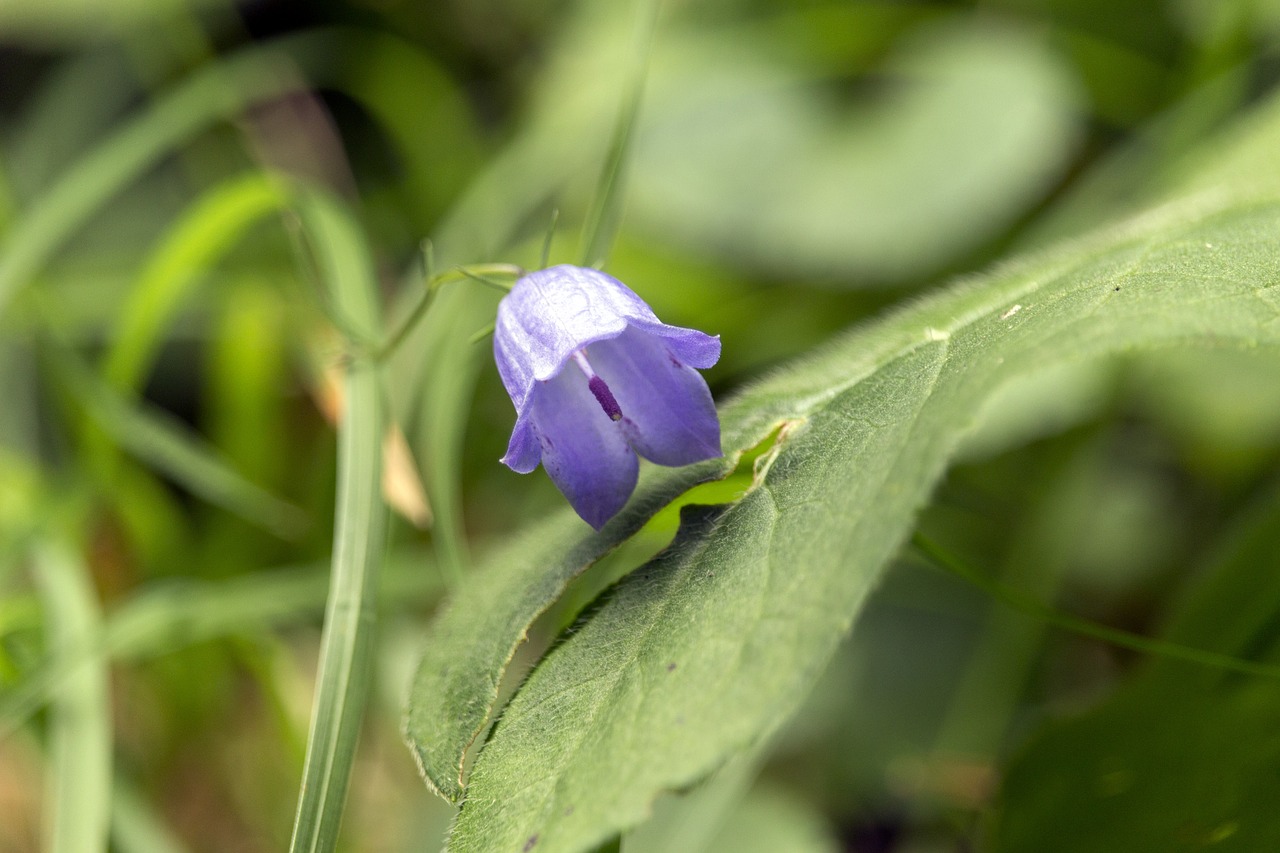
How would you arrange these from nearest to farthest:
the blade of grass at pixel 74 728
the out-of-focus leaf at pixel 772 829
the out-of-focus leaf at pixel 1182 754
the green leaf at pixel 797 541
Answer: the green leaf at pixel 797 541 → the out-of-focus leaf at pixel 1182 754 → the blade of grass at pixel 74 728 → the out-of-focus leaf at pixel 772 829

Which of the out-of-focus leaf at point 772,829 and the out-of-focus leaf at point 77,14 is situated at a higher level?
the out-of-focus leaf at point 77,14

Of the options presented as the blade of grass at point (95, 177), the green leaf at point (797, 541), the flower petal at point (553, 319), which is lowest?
the green leaf at point (797, 541)

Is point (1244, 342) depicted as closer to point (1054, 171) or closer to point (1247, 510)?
point (1247, 510)

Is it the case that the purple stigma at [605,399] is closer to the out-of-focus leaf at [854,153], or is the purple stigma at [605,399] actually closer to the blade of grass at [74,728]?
the blade of grass at [74,728]

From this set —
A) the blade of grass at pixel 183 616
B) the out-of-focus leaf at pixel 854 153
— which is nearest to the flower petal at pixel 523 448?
the blade of grass at pixel 183 616

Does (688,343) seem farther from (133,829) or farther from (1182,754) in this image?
(133,829)

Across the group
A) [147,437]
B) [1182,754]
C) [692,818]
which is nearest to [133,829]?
[147,437]

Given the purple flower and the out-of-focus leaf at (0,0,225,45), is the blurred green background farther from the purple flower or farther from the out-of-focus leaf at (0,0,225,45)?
the purple flower

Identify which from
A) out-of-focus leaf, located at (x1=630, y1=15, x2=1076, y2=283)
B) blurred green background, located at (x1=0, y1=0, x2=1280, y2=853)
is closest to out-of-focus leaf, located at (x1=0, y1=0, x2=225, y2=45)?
blurred green background, located at (x1=0, y1=0, x2=1280, y2=853)
